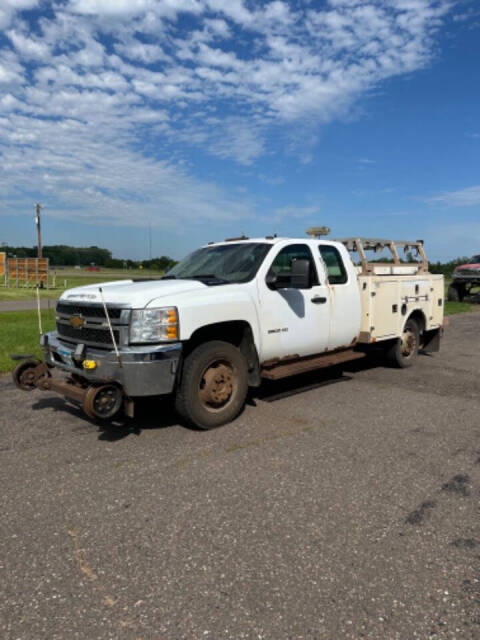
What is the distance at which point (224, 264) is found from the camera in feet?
18.9

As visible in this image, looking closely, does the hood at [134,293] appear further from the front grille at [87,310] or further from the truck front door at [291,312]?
the truck front door at [291,312]

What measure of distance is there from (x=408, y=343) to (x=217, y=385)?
14.6 feet

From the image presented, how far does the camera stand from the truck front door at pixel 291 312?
5.34 meters

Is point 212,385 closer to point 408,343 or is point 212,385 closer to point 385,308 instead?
point 385,308

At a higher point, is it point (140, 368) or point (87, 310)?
point (87, 310)

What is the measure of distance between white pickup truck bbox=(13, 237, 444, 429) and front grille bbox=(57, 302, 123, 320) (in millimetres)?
13

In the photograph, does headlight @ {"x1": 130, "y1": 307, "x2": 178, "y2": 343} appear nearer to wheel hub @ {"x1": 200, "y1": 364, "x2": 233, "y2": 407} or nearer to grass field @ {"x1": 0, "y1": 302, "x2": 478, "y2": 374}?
wheel hub @ {"x1": 200, "y1": 364, "x2": 233, "y2": 407}

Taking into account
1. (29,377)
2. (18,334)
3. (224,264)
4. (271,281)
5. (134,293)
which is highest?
(224,264)

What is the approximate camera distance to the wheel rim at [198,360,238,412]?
15.7ft

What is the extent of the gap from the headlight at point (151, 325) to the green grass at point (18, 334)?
4100mm

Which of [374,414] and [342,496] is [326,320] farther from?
[342,496]

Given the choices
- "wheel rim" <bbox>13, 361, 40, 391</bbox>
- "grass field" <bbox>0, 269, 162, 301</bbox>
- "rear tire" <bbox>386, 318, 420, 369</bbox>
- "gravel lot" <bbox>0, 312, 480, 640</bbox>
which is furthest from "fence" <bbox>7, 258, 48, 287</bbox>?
"gravel lot" <bbox>0, 312, 480, 640</bbox>

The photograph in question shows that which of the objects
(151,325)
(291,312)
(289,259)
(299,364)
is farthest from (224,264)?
(151,325)

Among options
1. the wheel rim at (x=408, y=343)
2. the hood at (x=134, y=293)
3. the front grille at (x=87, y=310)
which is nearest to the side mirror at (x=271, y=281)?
the hood at (x=134, y=293)
